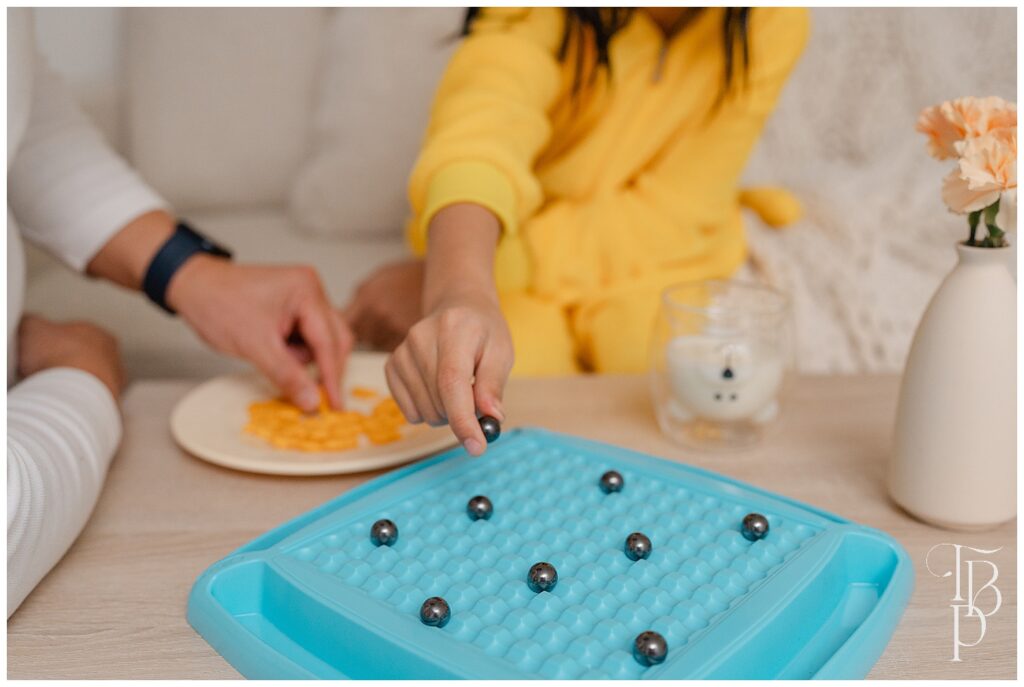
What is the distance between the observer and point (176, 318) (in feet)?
4.39

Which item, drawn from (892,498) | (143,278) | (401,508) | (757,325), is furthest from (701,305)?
(143,278)

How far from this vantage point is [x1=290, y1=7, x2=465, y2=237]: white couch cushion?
1.47 m

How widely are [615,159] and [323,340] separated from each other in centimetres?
41

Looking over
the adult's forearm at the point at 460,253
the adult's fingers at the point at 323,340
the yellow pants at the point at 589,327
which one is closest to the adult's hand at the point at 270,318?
the adult's fingers at the point at 323,340

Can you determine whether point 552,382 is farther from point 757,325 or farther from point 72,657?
point 72,657

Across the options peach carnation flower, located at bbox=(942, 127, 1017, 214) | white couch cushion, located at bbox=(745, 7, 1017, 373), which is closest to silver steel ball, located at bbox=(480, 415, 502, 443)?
peach carnation flower, located at bbox=(942, 127, 1017, 214)

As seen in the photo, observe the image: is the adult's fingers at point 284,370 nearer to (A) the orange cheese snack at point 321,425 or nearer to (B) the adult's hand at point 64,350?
(A) the orange cheese snack at point 321,425

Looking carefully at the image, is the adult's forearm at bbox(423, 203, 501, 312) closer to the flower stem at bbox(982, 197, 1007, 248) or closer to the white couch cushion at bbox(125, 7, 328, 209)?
the flower stem at bbox(982, 197, 1007, 248)

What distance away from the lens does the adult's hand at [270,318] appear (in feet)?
2.77

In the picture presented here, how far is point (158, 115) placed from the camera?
61.4 inches

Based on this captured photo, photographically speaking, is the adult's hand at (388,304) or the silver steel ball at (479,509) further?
the adult's hand at (388,304)

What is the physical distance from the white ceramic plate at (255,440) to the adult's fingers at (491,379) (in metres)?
0.14

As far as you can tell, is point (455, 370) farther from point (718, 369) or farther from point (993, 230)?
point (993, 230)

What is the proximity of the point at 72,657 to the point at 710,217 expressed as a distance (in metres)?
0.82
